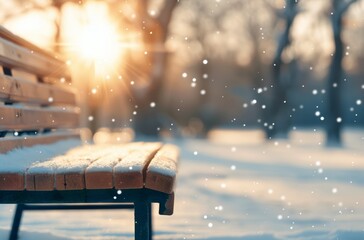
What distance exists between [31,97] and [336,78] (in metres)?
13.2

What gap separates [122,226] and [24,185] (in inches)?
85.1

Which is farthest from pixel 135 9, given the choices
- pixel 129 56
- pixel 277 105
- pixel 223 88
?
pixel 223 88

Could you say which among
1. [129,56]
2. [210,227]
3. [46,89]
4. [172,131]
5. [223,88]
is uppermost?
[223,88]

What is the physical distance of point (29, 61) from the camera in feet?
11.4

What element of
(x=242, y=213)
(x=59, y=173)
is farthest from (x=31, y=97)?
(x=242, y=213)

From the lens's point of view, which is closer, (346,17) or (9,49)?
(9,49)

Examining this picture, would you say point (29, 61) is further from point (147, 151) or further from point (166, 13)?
point (166, 13)

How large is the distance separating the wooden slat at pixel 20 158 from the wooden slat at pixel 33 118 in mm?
63

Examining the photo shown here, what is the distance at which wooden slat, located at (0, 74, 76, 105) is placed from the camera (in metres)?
2.85

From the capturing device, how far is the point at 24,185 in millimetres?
2318

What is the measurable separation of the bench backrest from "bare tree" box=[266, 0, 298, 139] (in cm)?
1245

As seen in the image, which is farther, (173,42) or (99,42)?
(173,42)

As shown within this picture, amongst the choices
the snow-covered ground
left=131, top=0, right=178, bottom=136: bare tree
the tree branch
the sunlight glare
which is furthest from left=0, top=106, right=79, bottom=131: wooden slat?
the tree branch

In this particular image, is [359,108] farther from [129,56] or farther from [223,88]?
[129,56]
